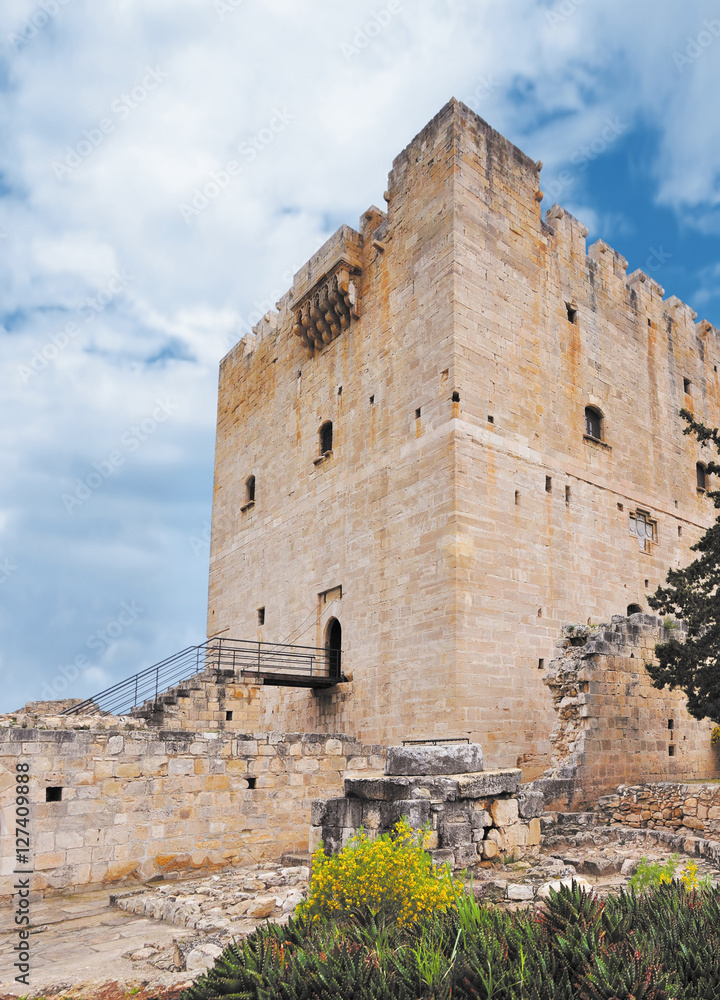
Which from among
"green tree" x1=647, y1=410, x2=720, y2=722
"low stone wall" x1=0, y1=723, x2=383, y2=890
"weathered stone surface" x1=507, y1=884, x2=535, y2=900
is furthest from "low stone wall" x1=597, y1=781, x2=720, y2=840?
"weathered stone surface" x1=507, y1=884, x2=535, y2=900

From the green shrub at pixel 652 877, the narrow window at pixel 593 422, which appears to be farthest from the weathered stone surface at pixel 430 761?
the narrow window at pixel 593 422

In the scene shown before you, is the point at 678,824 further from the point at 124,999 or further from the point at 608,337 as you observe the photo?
the point at 608,337

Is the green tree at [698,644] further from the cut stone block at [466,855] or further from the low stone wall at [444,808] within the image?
the cut stone block at [466,855]

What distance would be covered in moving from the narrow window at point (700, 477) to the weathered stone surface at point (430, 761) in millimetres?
15054

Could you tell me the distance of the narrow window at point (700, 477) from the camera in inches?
786

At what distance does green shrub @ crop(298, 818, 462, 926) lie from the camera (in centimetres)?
444

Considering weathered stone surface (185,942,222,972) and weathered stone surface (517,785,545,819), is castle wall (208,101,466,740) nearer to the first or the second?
weathered stone surface (517,785,545,819)

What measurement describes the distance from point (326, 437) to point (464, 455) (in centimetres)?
549

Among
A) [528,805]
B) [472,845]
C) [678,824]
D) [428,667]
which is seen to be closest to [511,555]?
[428,667]

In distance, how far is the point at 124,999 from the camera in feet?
14.5

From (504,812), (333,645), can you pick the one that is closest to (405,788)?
(504,812)

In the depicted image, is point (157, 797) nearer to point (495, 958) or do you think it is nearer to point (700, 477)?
point (495, 958)

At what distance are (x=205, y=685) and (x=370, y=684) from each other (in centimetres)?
313

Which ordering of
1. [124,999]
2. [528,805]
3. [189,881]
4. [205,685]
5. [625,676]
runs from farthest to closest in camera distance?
[205,685]
[625,676]
[189,881]
[528,805]
[124,999]
